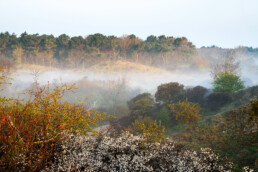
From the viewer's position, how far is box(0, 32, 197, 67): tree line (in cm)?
7756

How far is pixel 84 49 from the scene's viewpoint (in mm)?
85062

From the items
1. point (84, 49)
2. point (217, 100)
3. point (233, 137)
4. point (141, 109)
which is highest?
point (84, 49)

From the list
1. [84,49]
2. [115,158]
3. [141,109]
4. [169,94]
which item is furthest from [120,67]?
[115,158]

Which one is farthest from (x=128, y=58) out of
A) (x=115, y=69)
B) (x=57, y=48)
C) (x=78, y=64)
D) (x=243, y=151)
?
(x=243, y=151)

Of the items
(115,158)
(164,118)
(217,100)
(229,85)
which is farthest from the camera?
(229,85)

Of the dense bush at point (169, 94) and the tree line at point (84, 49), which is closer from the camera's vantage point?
the dense bush at point (169, 94)

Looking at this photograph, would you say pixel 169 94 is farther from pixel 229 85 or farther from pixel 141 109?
pixel 229 85

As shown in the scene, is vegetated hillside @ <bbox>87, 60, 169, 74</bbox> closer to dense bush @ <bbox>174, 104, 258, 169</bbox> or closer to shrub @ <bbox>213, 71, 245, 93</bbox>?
shrub @ <bbox>213, 71, 245, 93</bbox>

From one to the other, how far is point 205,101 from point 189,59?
7072 centimetres

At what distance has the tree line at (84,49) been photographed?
7756cm

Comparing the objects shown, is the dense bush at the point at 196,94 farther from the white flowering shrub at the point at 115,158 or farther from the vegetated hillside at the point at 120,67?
the vegetated hillside at the point at 120,67

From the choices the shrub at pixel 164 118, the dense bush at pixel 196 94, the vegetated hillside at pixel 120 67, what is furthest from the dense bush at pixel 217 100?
the vegetated hillside at pixel 120 67

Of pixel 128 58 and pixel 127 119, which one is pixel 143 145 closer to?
pixel 127 119

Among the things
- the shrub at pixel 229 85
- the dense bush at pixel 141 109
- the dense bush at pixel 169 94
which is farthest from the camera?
the shrub at pixel 229 85
